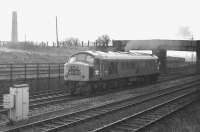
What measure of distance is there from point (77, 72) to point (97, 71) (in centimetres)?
119

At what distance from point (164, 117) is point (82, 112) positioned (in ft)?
10.9

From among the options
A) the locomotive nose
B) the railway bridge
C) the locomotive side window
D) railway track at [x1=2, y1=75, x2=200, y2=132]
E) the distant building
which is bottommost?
railway track at [x1=2, y1=75, x2=200, y2=132]

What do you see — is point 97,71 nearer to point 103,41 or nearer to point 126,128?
point 126,128

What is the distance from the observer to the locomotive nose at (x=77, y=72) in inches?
749

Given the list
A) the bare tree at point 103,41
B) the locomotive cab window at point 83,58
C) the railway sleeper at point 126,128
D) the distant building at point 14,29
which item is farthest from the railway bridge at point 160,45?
the distant building at point 14,29

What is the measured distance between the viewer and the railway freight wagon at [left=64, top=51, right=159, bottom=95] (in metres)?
19.2

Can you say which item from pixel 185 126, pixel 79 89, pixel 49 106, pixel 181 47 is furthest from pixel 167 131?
pixel 181 47

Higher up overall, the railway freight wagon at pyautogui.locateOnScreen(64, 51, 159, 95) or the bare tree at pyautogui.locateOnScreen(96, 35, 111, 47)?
the bare tree at pyautogui.locateOnScreen(96, 35, 111, 47)

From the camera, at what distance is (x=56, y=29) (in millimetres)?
60312

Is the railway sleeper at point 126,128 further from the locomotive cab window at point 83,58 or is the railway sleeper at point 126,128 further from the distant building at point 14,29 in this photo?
the distant building at point 14,29

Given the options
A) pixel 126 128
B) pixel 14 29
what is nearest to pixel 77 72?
pixel 126 128

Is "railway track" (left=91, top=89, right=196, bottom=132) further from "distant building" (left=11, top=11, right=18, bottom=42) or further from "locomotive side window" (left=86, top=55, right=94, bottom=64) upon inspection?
"distant building" (left=11, top=11, right=18, bottom=42)

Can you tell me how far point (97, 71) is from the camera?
769 inches

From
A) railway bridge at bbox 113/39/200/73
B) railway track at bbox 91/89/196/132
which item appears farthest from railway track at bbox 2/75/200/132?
railway bridge at bbox 113/39/200/73
